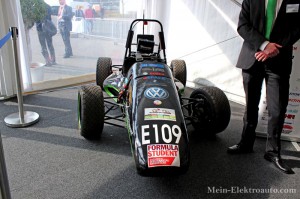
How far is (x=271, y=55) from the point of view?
6.34 ft

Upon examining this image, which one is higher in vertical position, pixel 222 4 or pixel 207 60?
pixel 222 4

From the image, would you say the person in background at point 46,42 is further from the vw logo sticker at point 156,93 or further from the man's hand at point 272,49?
the man's hand at point 272,49

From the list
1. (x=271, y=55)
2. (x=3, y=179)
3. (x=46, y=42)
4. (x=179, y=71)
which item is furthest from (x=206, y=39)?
(x=3, y=179)

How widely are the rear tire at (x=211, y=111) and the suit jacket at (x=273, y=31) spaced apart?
46 cm

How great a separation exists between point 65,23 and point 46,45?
455 millimetres

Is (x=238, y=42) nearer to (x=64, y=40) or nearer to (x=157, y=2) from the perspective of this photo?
(x=157, y=2)

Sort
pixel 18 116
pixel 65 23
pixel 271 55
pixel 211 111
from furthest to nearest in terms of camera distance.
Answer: pixel 65 23
pixel 18 116
pixel 211 111
pixel 271 55

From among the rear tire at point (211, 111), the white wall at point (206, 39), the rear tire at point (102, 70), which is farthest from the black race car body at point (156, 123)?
the white wall at point (206, 39)

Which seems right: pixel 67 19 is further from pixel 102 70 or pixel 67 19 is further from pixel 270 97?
pixel 270 97

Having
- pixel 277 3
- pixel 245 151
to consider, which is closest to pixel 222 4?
pixel 277 3

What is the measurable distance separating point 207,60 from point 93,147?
249 centimetres

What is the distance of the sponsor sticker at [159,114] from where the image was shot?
1.87m

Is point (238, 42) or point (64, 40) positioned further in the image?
point (64, 40)

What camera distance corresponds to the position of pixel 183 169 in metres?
1.68
